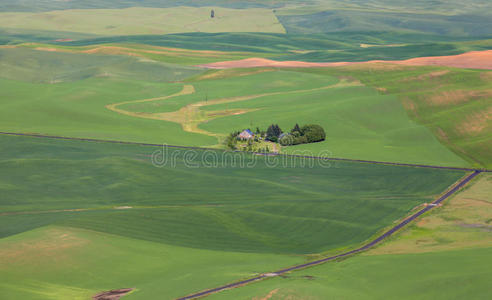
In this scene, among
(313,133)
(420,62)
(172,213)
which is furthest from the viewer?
(420,62)

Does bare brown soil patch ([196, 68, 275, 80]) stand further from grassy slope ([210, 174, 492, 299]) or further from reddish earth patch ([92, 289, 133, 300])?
reddish earth patch ([92, 289, 133, 300])

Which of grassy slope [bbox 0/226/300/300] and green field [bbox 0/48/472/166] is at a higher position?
green field [bbox 0/48/472/166]

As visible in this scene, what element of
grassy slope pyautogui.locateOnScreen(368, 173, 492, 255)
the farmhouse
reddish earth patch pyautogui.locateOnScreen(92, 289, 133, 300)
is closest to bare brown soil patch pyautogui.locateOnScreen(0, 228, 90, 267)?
reddish earth patch pyautogui.locateOnScreen(92, 289, 133, 300)

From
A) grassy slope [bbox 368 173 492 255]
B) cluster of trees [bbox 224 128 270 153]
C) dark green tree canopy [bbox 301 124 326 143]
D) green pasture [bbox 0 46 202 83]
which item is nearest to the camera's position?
grassy slope [bbox 368 173 492 255]

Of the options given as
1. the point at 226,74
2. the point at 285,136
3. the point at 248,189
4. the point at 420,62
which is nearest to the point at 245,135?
the point at 285,136

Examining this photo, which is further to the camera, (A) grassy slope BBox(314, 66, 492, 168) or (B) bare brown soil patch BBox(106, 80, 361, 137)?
(B) bare brown soil patch BBox(106, 80, 361, 137)

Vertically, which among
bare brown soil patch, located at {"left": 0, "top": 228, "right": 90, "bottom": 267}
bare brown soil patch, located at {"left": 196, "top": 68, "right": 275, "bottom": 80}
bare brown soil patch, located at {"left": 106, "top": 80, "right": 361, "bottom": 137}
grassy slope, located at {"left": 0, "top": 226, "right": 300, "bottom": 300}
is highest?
bare brown soil patch, located at {"left": 196, "top": 68, "right": 275, "bottom": 80}

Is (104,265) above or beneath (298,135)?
beneath

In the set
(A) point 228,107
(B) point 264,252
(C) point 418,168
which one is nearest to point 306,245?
(B) point 264,252

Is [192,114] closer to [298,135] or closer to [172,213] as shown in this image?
[298,135]
